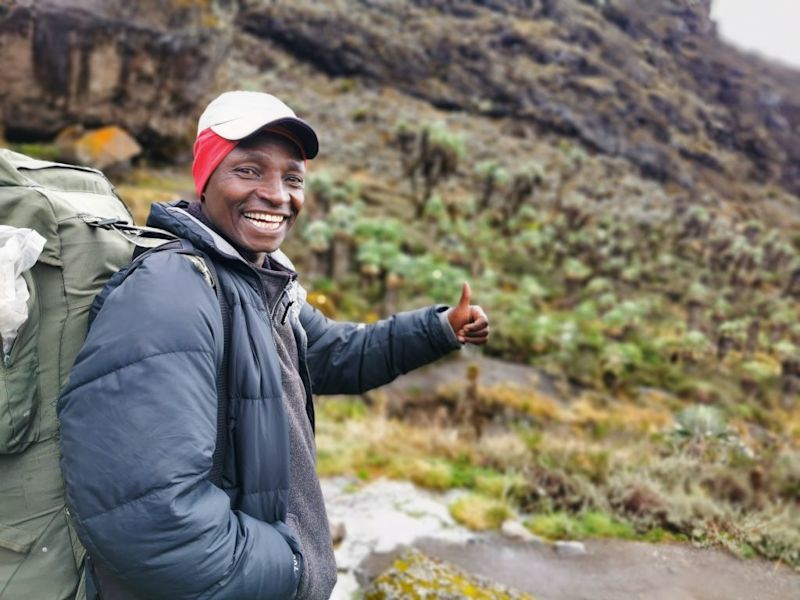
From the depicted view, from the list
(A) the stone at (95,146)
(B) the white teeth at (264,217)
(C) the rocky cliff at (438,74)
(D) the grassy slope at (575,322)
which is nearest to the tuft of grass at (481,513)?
(D) the grassy slope at (575,322)

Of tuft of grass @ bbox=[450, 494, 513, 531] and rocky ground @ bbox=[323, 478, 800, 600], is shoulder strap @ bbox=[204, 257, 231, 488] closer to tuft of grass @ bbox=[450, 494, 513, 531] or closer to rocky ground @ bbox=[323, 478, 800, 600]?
rocky ground @ bbox=[323, 478, 800, 600]

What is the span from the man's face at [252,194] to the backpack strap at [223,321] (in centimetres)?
20

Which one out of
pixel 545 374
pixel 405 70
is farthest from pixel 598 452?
pixel 405 70

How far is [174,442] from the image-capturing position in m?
1.20

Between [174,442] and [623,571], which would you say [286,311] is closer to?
[174,442]

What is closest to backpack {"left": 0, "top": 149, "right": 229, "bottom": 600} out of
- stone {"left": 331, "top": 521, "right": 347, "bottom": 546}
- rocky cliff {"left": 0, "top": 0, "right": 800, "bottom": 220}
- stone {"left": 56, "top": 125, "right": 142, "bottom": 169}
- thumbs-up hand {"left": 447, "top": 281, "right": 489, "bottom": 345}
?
thumbs-up hand {"left": 447, "top": 281, "right": 489, "bottom": 345}

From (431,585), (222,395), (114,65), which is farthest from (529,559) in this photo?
(114,65)

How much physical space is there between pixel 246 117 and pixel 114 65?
55.2 feet

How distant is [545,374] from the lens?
51.0 feet

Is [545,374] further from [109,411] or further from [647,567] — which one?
[109,411]

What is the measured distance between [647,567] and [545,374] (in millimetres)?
12672

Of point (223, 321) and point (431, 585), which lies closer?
point (223, 321)

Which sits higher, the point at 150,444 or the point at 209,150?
the point at 209,150

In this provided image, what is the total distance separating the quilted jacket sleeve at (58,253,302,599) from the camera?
1.17 m
